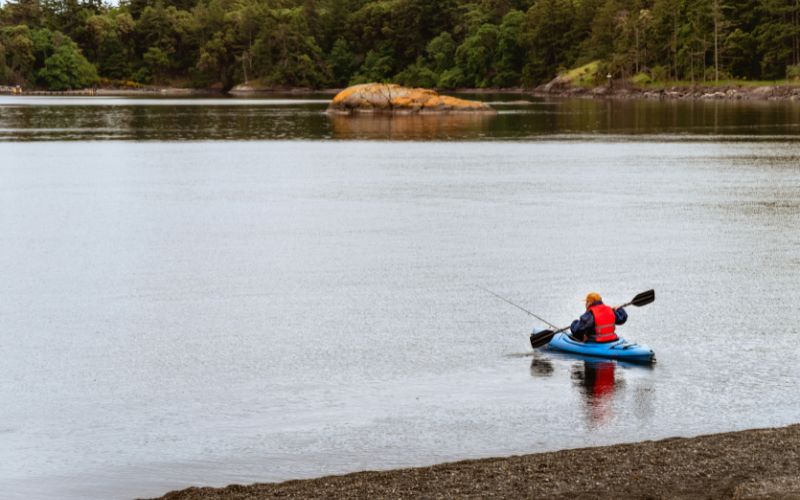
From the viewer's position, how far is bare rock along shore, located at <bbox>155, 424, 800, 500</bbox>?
1215 cm

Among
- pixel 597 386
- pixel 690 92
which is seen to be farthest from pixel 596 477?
pixel 690 92

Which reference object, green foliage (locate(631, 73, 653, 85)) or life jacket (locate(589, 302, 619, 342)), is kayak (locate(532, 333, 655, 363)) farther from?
green foliage (locate(631, 73, 653, 85))

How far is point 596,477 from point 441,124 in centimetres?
8644

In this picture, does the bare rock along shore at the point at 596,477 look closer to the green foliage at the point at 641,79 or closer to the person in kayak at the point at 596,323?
the person in kayak at the point at 596,323

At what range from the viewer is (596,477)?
501 inches

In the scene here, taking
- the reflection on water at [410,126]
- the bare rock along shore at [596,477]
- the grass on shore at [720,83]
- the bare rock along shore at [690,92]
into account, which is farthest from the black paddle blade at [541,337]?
the grass on shore at [720,83]

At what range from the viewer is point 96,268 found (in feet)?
93.9

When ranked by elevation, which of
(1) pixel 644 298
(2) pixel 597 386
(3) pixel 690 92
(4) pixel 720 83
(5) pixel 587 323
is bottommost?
(2) pixel 597 386

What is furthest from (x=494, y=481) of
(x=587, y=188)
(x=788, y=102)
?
(x=788, y=102)

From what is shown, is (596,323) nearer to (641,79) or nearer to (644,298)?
(644,298)

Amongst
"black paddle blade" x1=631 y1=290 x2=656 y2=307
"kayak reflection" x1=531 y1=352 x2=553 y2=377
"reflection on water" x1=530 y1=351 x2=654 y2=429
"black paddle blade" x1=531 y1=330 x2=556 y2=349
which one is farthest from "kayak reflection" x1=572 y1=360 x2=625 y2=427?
"black paddle blade" x1=631 y1=290 x2=656 y2=307

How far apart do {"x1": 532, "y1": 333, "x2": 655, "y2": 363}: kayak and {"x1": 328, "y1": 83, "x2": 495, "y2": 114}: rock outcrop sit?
98394 mm

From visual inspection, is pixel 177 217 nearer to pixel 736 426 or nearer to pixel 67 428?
pixel 67 428

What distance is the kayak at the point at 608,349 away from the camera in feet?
62.8
